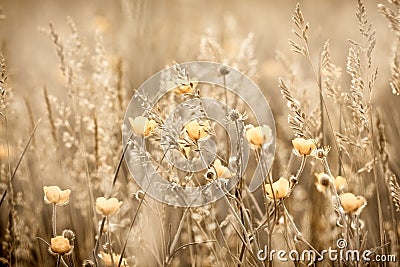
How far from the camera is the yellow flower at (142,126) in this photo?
3.13 feet

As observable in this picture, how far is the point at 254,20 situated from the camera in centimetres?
369

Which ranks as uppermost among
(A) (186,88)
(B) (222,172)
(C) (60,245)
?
(A) (186,88)

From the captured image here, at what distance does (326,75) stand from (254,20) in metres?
2.70

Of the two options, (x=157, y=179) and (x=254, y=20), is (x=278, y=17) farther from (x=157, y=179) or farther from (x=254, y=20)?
(x=157, y=179)

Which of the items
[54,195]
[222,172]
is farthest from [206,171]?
[54,195]

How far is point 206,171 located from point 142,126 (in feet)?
1.00

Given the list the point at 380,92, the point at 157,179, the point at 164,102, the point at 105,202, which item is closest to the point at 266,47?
the point at 380,92

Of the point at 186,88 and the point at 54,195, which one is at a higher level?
the point at 186,88

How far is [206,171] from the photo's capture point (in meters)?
1.21

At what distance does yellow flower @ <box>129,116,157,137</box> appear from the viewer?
0.95 m

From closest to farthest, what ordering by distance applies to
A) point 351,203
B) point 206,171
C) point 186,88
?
point 351,203, point 186,88, point 206,171

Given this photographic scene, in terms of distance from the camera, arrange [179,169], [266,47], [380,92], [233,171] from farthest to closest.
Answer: [266,47]
[380,92]
[179,169]
[233,171]

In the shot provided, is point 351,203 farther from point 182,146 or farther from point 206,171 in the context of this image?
point 206,171

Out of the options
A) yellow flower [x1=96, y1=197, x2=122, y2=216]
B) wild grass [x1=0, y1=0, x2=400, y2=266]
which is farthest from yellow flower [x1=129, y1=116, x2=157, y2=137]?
yellow flower [x1=96, y1=197, x2=122, y2=216]
